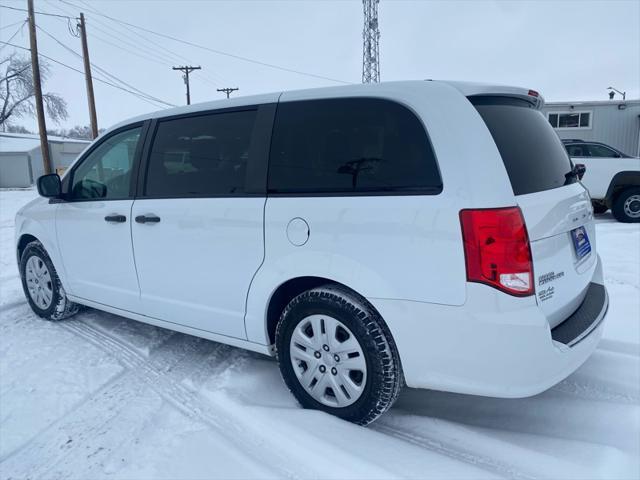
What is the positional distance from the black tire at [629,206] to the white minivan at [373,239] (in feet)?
26.5

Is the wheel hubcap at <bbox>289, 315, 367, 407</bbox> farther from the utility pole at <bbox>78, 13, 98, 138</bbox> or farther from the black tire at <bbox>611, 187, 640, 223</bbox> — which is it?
the utility pole at <bbox>78, 13, 98, 138</bbox>

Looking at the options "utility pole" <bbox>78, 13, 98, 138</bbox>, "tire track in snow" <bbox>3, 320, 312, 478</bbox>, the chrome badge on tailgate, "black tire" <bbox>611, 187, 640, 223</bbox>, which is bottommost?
"tire track in snow" <bbox>3, 320, 312, 478</bbox>

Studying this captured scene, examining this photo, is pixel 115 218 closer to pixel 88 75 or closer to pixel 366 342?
pixel 366 342

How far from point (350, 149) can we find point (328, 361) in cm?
119

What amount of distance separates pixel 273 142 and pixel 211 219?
2.11 ft

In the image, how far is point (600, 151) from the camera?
10281 mm

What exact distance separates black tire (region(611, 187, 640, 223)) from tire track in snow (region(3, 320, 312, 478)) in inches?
371

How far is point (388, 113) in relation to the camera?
7.91 ft

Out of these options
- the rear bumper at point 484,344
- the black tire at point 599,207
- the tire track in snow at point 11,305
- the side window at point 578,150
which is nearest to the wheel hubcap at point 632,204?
the black tire at point 599,207

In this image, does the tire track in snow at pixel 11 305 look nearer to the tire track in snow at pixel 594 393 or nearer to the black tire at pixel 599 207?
the tire track in snow at pixel 594 393

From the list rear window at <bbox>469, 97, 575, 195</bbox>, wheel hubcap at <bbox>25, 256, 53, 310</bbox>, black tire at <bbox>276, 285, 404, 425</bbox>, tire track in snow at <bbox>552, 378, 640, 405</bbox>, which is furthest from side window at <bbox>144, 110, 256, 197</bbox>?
tire track in snow at <bbox>552, 378, 640, 405</bbox>

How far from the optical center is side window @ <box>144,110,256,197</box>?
2.95m

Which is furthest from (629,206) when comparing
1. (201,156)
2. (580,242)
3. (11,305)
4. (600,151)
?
(11,305)

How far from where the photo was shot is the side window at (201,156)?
2.95 metres
